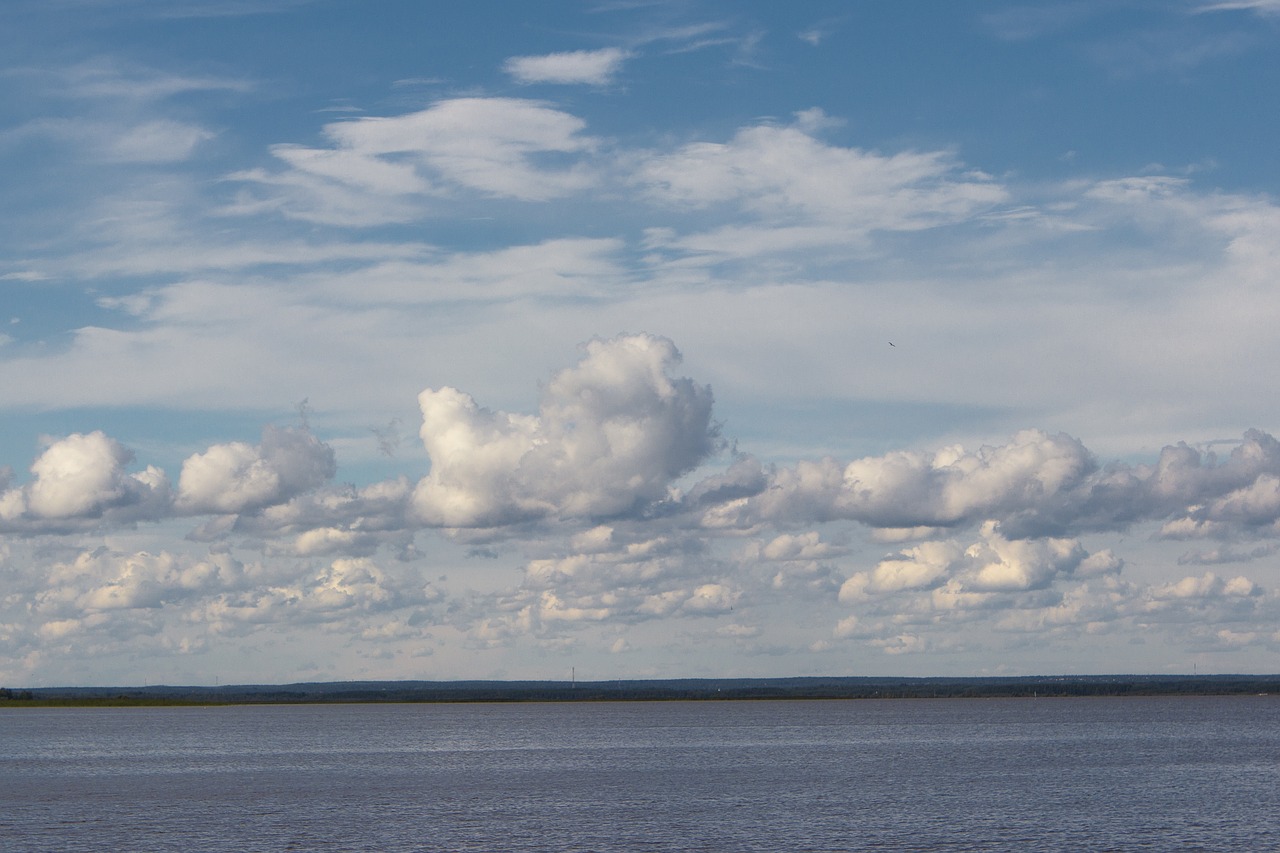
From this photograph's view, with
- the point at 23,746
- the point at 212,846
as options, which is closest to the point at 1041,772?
the point at 212,846

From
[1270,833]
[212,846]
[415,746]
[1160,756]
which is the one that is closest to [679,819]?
[212,846]

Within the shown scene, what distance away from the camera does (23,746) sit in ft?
545

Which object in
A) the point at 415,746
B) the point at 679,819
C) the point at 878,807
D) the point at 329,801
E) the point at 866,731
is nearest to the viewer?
the point at 679,819

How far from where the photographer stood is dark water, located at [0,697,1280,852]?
68250mm

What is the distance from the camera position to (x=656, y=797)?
89.7m

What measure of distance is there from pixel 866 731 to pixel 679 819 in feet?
402

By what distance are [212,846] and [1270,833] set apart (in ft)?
165

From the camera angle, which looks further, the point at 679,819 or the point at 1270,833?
the point at 679,819

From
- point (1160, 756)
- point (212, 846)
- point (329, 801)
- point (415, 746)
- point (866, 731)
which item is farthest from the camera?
point (866, 731)

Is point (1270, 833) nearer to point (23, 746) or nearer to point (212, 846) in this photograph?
point (212, 846)

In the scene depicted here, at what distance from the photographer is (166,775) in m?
112

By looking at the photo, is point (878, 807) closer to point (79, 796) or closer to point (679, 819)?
point (679, 819)

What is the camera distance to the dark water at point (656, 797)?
68250mm

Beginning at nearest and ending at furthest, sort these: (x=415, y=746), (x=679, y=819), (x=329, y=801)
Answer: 1. (x=679, y=819)
2. (x=329, y=801)
3. (x=415, y=746)
